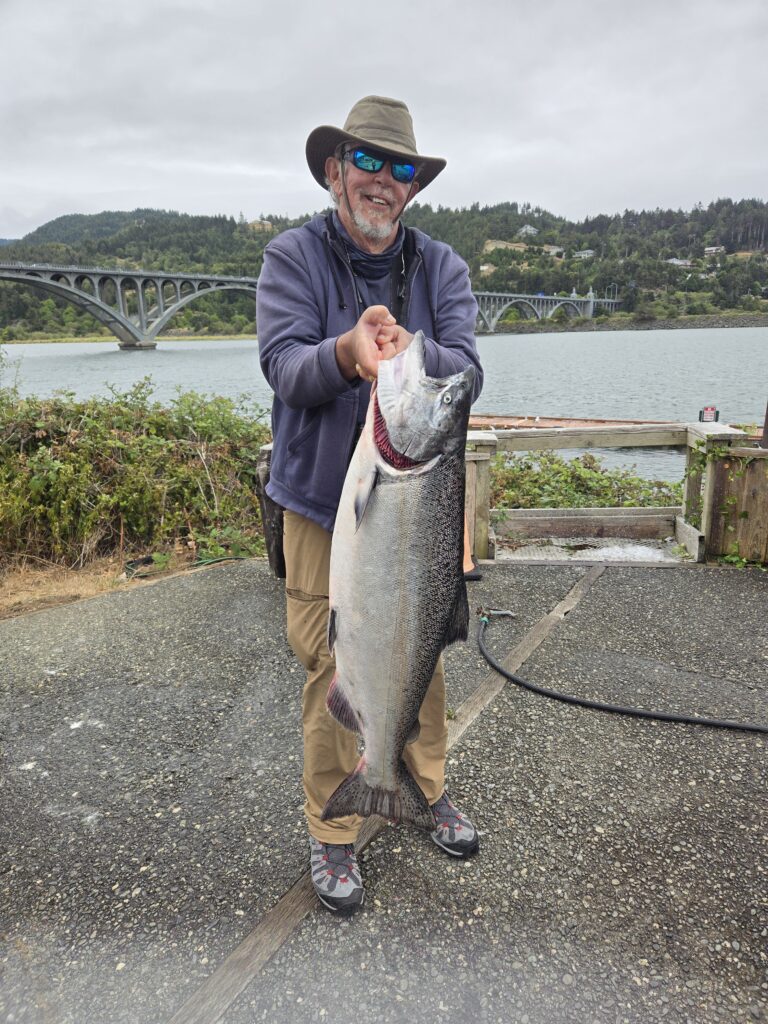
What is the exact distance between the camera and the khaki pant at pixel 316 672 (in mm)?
2322

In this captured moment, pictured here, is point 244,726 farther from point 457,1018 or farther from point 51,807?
point 457,1018

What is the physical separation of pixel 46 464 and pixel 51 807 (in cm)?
393

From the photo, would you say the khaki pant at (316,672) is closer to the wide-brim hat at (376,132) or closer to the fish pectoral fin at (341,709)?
the fish pectoral fin at (341,709)

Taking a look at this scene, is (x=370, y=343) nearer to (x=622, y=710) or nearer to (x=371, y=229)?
(x=371, y=229)

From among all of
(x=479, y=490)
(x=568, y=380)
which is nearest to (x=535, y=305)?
(x=568, y=380)

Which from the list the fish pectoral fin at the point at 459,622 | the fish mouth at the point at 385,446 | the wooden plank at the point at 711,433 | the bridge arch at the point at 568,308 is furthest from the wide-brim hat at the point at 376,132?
the bridge arch at the point at 568,308

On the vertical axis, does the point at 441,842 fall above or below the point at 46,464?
below

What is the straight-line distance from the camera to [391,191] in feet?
7.54

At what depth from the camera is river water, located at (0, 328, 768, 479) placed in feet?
80.3

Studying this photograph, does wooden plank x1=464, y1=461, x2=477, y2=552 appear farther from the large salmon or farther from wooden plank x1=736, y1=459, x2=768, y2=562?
the large salmon

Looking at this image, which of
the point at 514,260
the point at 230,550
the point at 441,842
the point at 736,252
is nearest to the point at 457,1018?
the point at 441,842

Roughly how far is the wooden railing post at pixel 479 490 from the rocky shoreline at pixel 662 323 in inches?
3537

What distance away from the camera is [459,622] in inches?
85.3

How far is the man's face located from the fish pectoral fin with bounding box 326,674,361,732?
154cm
